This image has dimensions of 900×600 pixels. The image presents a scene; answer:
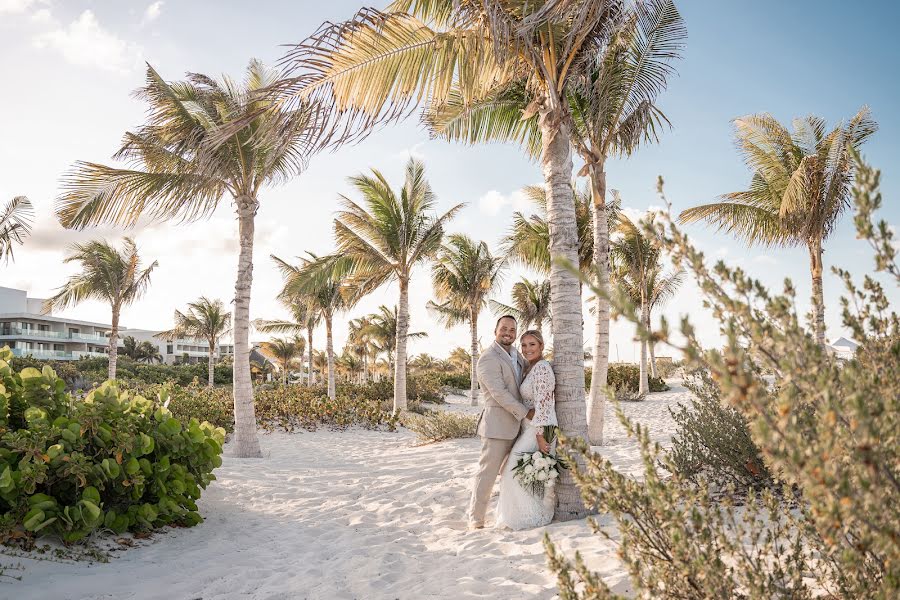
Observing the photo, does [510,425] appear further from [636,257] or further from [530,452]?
[636,257]

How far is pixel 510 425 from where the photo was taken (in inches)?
190

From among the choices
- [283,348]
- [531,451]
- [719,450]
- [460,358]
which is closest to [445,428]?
[531,451]

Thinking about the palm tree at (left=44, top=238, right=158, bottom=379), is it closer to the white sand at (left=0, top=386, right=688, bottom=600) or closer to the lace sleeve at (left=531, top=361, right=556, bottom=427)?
the white sand at (left=0, top=386, right=688, bottom=600)

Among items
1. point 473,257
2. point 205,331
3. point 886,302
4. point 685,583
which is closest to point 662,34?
point 886,302

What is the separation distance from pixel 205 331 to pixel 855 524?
114 ft

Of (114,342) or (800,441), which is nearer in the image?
(800,441)

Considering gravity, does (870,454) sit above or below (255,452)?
above

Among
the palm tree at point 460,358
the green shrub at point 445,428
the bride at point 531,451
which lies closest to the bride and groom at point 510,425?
the bride at point 531,451

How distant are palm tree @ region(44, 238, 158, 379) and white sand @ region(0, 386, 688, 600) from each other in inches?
601

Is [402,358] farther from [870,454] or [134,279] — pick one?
[870,454]

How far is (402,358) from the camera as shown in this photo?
1530 cm

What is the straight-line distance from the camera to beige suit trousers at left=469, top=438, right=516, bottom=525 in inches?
190

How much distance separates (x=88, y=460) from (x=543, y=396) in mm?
3637

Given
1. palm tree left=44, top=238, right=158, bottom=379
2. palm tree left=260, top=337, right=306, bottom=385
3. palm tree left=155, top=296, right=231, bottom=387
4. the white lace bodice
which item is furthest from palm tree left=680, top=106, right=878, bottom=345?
palm tree left=260, top=337, right=306, bottom=385
